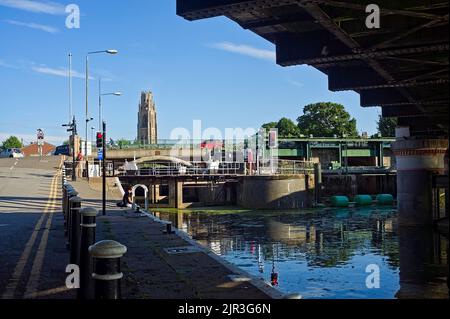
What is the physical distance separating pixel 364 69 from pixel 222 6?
7.74m

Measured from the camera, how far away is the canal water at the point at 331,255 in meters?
16.1

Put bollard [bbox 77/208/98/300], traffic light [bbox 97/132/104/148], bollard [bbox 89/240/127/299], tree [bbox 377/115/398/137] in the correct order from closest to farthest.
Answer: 1. bollard [bbox 89/240/127/299]
2. bollard [bbox 77/208/98/300]
3. traffic light [bbox 97/132/104/148]
4. tree [bbox 377/115/398/137]

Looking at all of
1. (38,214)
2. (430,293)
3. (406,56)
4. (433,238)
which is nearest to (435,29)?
(406,56)

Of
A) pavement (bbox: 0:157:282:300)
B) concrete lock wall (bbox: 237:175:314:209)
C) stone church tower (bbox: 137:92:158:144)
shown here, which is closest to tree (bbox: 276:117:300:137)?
stone church tower (bbox: 137:92:158:144)

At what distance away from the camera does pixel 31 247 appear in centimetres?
1310

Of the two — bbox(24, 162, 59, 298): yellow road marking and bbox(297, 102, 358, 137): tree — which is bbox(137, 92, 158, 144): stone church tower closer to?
bbox(297, 102, 358, 137): tree

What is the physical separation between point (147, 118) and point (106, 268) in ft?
453

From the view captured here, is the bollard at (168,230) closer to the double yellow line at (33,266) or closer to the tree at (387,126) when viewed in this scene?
the double yellow line at (33,266)

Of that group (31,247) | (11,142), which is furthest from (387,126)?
(31,247)

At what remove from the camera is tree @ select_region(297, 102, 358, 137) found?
379ft

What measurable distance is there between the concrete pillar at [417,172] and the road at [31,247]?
21.1 metres

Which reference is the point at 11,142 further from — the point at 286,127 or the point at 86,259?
the point at 86,259

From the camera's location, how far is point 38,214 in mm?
21500

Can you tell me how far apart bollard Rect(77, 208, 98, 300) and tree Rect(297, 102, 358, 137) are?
109498 millimetres
